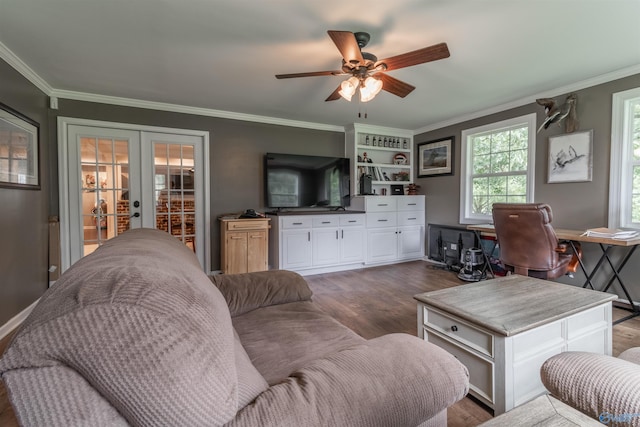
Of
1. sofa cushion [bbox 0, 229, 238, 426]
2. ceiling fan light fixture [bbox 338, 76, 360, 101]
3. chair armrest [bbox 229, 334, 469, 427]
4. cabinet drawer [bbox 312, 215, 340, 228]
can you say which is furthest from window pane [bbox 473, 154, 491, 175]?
sofa cushion [bbox 0, 229, 238, 426]

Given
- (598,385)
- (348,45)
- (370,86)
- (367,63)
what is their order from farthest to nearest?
(370,86) → (367,63) → (348,45) → (598,385)

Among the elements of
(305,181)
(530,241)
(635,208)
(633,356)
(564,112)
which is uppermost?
(564,112)

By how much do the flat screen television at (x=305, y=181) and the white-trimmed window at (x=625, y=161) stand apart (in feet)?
10.2

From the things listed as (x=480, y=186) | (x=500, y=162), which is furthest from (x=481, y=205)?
(x=500, y=162)

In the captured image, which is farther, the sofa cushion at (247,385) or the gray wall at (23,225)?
the gray wall at (23,225)

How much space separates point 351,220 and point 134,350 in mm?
4036

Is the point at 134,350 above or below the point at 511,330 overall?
above

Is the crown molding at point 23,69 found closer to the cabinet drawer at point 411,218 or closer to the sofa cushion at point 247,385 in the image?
the sofa cushion at point 247,385

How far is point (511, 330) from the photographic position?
1.31 metres

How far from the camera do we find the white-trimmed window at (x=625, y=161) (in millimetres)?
2848

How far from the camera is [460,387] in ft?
2.68

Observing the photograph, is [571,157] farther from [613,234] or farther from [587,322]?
[587,322]

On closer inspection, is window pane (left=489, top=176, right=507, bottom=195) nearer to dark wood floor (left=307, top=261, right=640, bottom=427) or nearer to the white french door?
dark wood floor (left=307, top=261, right=640, bottom=427)

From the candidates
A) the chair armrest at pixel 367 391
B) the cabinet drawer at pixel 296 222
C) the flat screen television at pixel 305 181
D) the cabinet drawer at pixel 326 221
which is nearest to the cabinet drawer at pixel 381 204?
the flat screen television at pixel 305 181
